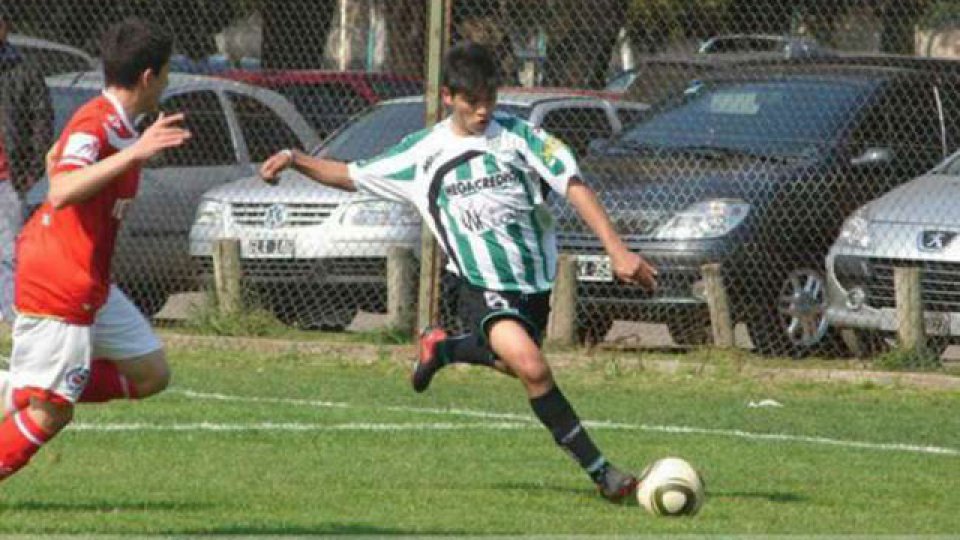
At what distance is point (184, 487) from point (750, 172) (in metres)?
7.08

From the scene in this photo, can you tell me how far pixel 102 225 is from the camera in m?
8.05

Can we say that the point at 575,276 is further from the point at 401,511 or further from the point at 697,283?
the point at 401,511

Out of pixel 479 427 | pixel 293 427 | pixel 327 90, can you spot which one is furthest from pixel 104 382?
pixel 327 90

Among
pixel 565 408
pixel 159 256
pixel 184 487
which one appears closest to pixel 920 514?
pixel 565 408

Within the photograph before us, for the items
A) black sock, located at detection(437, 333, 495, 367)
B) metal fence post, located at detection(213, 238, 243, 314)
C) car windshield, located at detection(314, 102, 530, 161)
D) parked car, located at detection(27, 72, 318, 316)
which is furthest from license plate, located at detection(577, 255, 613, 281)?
black sock, located at detection(437, 333, 495, 367)

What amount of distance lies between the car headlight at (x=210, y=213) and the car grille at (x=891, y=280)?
4414 mm

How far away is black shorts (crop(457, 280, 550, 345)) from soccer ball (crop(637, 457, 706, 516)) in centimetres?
84

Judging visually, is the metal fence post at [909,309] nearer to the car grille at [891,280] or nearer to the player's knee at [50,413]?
the car grille at [891,280]

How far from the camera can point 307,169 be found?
950cm

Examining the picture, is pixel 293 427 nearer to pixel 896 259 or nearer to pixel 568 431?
pixel 568 431

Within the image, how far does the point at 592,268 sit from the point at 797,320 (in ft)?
4.23

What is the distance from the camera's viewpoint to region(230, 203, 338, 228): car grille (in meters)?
17.0

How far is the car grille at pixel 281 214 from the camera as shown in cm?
1697

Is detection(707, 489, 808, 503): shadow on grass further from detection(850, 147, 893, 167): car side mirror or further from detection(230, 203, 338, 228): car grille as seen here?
detection(230, 203, 338, 228): car grille
